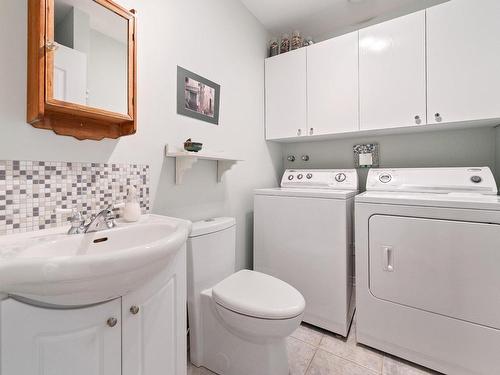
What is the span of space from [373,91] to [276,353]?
1.93 meters

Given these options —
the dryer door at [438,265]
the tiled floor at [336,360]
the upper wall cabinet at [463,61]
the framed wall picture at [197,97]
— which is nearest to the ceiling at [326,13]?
the upper wall cabinet at [463,61]

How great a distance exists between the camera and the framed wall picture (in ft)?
5.03

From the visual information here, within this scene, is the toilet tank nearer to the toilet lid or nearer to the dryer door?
the toilet lid

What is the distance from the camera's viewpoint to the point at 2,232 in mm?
864

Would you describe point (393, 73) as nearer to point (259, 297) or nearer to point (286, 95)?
point (286, 95)

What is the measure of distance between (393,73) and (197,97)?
1461mm

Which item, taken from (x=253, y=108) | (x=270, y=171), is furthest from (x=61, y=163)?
(x=270, y=171)

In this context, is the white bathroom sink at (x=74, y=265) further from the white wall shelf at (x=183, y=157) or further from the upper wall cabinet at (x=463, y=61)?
the upper wall cabinet at (x=463, y=61)

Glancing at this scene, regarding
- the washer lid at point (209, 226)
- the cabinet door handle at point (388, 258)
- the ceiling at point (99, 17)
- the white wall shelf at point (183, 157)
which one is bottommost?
the cabinet door handle at point (388, 258)

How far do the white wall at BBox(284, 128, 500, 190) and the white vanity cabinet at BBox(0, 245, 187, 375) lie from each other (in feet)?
6.10

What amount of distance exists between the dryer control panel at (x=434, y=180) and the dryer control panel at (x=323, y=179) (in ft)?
0.49

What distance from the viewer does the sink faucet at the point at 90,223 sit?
3.13ft

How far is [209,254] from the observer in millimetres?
1426

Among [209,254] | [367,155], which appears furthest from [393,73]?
[209,254]
